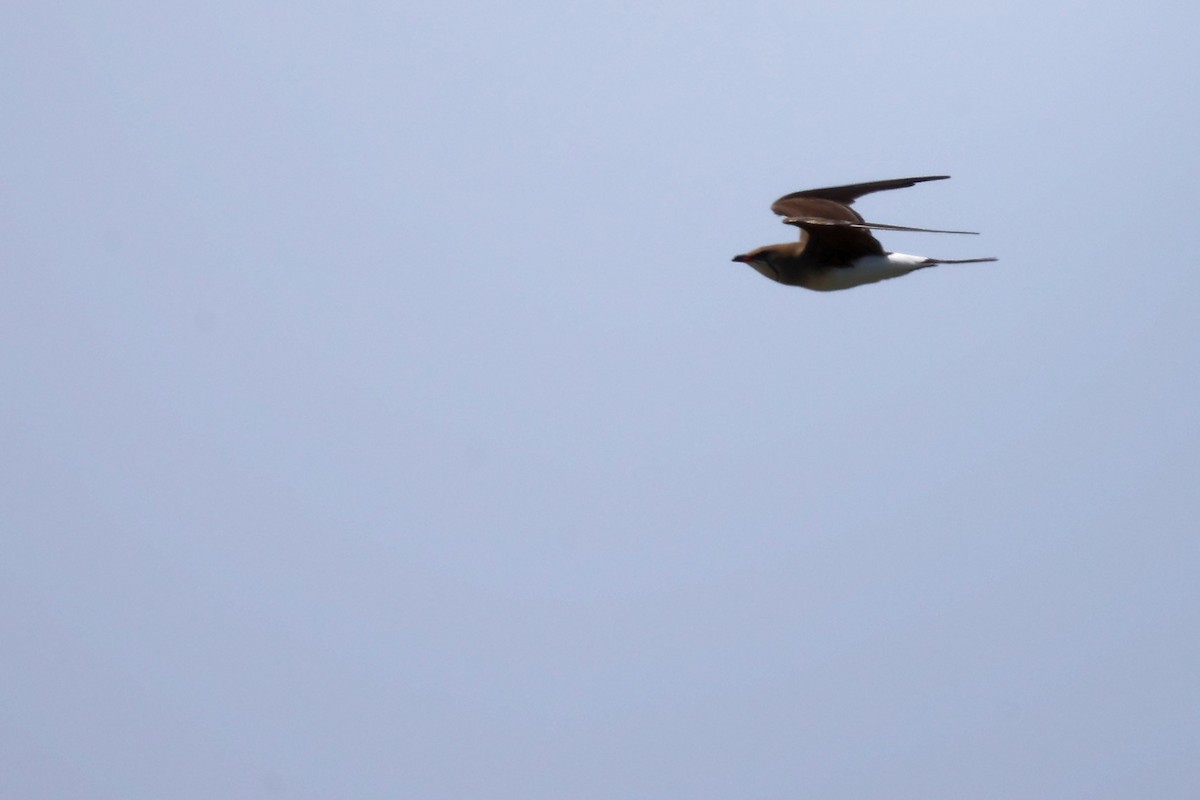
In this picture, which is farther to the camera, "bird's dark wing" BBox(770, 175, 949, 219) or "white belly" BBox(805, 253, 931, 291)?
"bird's dark wing" BBox(770, 175, 949, 219)

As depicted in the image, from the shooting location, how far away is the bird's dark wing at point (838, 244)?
1183 cm

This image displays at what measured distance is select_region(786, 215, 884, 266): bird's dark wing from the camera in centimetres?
1183

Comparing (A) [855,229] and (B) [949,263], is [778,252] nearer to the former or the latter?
(A) [855,229]

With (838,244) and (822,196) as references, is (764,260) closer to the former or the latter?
(838,244)

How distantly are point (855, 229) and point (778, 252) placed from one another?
731 mm

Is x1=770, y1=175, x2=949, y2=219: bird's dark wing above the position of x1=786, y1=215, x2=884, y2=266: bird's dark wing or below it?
above

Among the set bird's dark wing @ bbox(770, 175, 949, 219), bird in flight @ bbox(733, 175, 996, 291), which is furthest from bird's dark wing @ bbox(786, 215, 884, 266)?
bird's dark wing @ bbox(770, 175, 949, 219)

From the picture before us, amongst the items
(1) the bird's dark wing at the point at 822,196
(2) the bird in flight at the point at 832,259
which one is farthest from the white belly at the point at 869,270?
(1) the bird's dark wing at the point at 822,196

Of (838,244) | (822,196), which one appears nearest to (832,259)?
(838,244)

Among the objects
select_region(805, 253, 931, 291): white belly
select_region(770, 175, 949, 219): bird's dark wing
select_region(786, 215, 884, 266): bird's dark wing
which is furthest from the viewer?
select_region(770, 175, 949, 219): bird's dark wing

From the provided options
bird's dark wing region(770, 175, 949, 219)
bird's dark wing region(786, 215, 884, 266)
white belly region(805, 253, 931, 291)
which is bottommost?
white belly region(805, 253, 931, 291)

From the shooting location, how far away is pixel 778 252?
39.9ft

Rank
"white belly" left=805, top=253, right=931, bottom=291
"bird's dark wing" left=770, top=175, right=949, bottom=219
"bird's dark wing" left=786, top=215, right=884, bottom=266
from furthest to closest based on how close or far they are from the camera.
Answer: "bird's dark wing" left=770, top=175, right=949, bottom=219 < "white belly" left=805, top=253, right=931, bottom=291 < "bird's dark wing" left=786, top=215, right=884, bottom=266

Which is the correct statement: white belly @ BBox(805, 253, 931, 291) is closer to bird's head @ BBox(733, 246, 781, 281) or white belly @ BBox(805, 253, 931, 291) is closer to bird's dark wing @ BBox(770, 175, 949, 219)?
bird's head @ BBox(733, 246, 781, 281)
